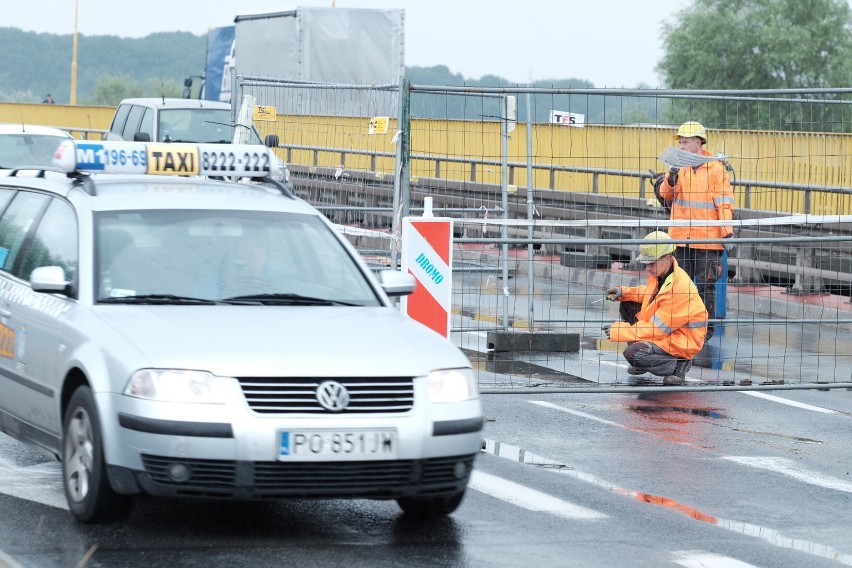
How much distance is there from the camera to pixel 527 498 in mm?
7797

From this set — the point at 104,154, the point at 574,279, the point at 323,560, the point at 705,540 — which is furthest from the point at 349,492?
the point at 574,279

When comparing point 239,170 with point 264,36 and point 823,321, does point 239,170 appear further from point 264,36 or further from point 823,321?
point 264,36

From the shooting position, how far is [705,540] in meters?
6.96

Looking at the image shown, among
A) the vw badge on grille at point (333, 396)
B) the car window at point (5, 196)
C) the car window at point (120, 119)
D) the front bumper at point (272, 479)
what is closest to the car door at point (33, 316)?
the car window at point (5, 196)

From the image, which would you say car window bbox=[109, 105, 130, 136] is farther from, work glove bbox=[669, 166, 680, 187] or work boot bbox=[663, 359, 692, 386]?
work boot bbox=[663, 359, 692, 386]

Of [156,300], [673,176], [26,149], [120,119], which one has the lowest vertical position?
[156,300]

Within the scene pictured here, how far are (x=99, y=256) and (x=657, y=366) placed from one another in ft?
18.9

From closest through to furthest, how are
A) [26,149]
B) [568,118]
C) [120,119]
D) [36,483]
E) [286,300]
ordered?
[286,300]
[36,483]
[568,118]
[26,149]
[120,119]

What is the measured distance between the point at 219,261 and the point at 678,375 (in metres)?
5.49

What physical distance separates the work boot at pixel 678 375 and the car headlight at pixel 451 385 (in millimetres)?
5406

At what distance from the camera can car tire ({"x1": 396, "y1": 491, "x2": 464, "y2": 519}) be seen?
7105mm

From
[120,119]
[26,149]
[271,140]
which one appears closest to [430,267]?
[271,140]

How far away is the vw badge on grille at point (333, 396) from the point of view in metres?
6.38

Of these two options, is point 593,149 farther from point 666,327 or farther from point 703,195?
point 666,327
